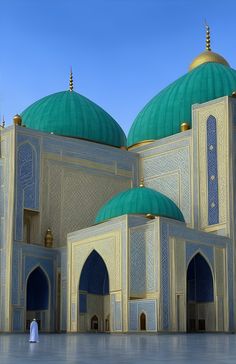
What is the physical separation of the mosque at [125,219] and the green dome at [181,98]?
0.05 m

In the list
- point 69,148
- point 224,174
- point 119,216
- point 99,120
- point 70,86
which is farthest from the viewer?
point 70,86

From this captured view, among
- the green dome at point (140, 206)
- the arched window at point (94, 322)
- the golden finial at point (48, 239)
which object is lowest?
the arched window at point (94, 322)

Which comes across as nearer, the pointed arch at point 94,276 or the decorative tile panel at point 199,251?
the decorative tile panel at point 199,251

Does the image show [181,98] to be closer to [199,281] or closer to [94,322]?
[199,281]

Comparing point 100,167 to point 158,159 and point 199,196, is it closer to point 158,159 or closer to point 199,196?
point 158,159

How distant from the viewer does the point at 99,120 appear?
27375 millimetres

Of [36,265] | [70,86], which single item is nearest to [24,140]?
[36,265]

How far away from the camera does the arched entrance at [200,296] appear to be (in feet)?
67.9

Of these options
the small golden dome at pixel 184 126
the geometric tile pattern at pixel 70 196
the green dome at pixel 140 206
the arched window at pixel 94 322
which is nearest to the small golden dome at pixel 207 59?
the small golden dome at pixel 184 126

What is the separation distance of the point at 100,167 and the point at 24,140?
11.4 ft

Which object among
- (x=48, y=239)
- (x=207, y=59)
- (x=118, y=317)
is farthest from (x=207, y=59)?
(x=118, y=317)

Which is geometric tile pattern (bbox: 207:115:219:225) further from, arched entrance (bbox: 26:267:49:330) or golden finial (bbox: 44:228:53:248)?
arched entrance (bbox: 26:267:49:330)

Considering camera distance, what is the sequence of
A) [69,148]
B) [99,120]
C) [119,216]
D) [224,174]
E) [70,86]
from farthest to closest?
[70,86], [99,120], [69,148], [224,174], [119,216]

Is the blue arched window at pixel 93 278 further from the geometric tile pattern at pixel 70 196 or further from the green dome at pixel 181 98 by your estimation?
the green dome at pixel 181 98
